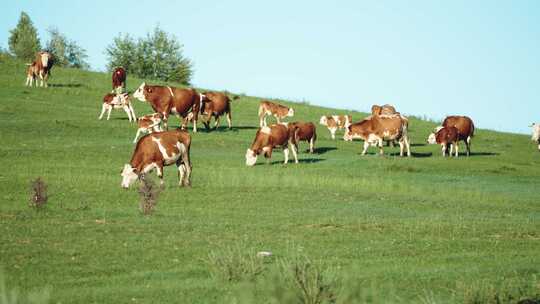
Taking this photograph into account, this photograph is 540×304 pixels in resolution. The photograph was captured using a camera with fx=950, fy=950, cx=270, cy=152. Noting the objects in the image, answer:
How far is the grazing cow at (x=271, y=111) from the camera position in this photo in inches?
1922

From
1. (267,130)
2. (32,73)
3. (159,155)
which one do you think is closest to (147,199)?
(159,155)

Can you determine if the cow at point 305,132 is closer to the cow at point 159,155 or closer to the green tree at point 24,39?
the cow at point 159,155

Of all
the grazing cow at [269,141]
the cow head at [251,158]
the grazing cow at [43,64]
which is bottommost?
the cow head at [251,158]

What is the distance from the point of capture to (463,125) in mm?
43219

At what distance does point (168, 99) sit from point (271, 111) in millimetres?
9264

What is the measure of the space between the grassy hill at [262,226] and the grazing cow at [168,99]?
1.54 meters

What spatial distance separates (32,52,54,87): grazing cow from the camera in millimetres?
50500

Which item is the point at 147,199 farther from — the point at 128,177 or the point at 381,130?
the point at 381,130

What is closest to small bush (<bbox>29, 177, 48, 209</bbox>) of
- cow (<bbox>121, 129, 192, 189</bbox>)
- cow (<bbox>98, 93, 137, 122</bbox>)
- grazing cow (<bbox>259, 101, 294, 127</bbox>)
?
cow (<bbox>121, 129, 192, 189</bbox>)

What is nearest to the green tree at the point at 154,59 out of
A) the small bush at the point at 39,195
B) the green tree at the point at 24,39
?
the green tree at the point at 24,39

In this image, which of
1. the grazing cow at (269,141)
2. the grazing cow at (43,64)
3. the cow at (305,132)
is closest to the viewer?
the grazing cow at (269,141)

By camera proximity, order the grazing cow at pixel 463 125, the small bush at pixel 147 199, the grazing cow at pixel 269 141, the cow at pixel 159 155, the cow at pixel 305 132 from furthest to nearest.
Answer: the grazing cow at pixel 463 125, the cow at pixel 305 132, the grazing cow at pixel 269 141, the cow at pixel 159 155, the small bush at pixel 147 199

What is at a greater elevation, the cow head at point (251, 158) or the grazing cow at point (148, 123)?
the grazing cow at point (148, 123)

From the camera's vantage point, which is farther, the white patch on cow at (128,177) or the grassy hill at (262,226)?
the white patch on cow at (128,177)
